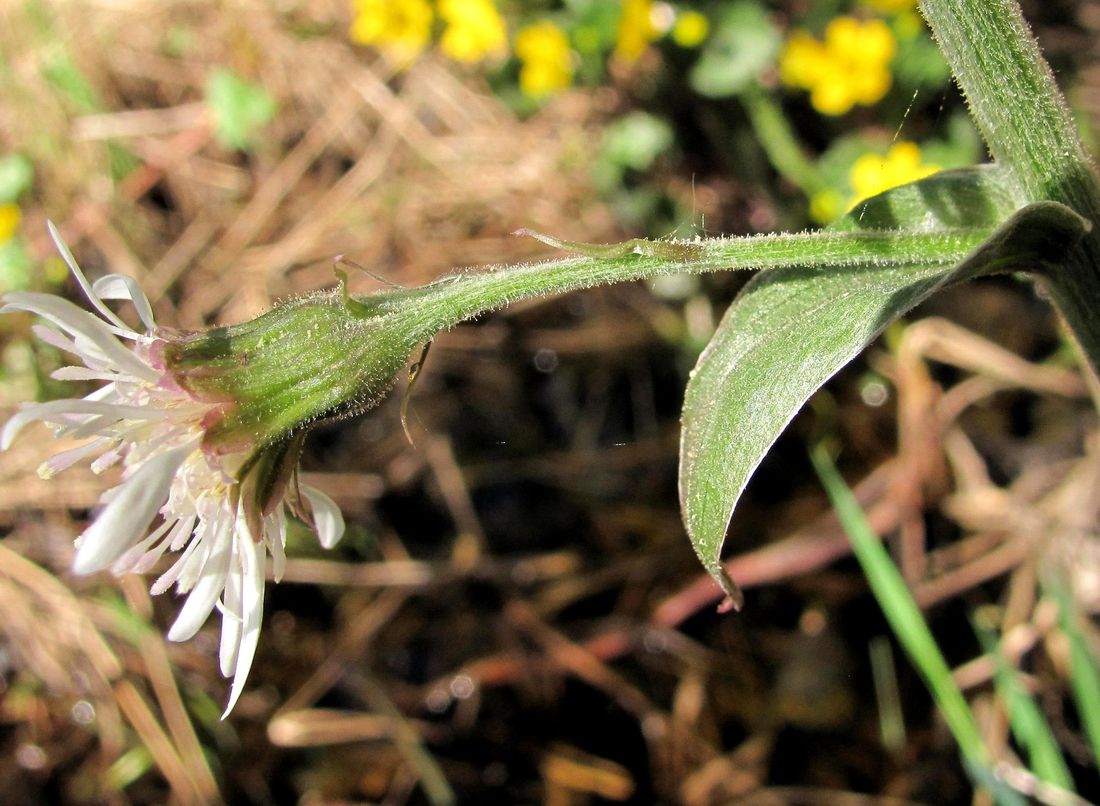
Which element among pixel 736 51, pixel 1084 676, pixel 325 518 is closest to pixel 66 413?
pixel 325 518

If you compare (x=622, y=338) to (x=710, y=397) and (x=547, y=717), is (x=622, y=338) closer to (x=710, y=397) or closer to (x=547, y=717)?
(x=547, y=717)

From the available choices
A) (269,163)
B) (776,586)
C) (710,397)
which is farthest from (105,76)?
(710,397)

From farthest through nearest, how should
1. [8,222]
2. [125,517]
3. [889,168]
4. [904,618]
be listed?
[8,222] < [889,168] < [904,618] < [125,517]

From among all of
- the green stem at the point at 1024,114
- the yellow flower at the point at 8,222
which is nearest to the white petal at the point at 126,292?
the green stem at the point at 1024,114

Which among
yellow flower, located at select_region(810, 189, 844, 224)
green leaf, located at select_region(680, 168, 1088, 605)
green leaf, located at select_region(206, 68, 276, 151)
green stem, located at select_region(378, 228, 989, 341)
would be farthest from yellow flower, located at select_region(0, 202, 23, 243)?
green leaf, located at select_region(680, 168, 1088, 605)

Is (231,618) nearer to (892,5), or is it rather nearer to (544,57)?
(544,57)

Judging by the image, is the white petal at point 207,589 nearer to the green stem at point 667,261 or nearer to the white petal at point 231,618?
the white petal at point 231,618
